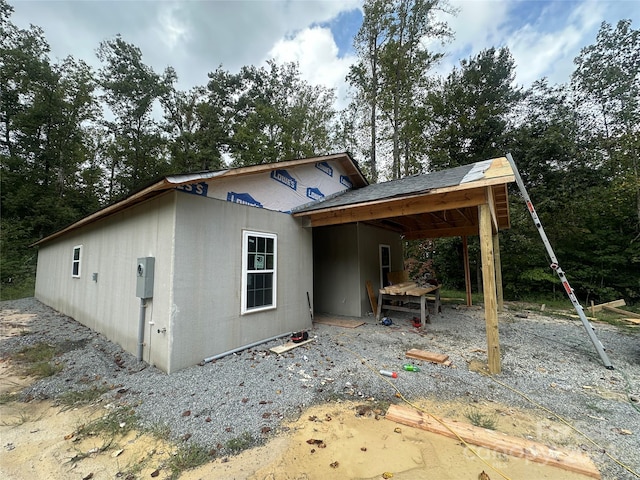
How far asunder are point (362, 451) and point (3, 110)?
22448 mm

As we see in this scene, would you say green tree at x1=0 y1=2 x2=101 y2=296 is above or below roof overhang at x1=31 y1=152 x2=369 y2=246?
above

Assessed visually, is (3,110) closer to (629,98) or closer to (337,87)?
(337,87)

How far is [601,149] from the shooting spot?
1056 centimetres

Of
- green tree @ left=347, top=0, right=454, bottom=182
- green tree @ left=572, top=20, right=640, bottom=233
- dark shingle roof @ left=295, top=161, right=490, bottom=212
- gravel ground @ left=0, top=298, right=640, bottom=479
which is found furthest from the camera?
green tree @ left=347, top=0, right=454, bottom=182

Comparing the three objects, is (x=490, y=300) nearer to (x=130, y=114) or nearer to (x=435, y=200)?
(x=435, y=200)

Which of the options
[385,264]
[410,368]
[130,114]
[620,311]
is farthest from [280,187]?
[130,114]

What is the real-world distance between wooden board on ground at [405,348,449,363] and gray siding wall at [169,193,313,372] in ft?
8.07

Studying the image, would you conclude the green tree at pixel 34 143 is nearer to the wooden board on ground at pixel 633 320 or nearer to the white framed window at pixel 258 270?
the white framed window at pixel 258 270

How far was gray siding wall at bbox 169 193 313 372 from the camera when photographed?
3.82 meters

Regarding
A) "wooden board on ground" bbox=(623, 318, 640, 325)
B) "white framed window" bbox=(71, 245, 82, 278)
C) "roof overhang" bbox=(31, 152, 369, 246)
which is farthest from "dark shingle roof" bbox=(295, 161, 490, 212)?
"white framed window" bbox=(71, 245, 82, 278)

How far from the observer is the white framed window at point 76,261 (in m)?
7.25

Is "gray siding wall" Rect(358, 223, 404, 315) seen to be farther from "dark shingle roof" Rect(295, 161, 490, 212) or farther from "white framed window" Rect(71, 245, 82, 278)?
"white framed window" Rect(71, 245, 82, 278)

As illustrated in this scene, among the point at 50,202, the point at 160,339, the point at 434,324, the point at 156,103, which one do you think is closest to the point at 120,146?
the point at 156,103

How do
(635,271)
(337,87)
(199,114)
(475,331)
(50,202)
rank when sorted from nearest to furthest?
1. (475,331)
2. (635,271)
3. (50,202)
4. (337,87)
5. (199,114)
